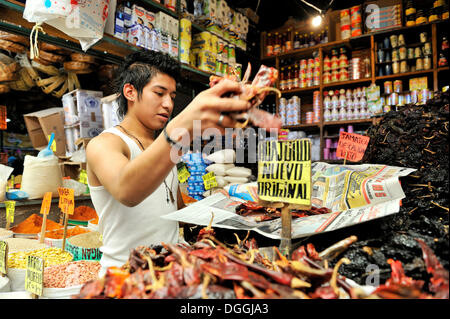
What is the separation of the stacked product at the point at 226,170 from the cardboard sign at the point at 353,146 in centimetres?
231

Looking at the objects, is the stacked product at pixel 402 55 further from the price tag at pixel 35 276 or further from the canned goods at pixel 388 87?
the price tag at pixel 35 276

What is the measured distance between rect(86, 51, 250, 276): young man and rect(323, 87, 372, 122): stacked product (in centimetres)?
401

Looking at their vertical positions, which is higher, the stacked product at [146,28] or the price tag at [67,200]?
the stacked product at [146,28]

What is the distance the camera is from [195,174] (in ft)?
12.7

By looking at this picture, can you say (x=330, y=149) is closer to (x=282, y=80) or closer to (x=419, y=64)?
(x=282, y=80)

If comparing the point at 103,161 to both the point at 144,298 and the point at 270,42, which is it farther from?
the point at 270,42

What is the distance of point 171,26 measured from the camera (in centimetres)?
334

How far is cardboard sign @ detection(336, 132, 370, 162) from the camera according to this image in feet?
5.30

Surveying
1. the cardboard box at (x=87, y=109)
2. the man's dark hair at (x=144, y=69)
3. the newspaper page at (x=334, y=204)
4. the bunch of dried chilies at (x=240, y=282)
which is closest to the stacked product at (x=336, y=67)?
the cardboard box at (x=87, y=109)

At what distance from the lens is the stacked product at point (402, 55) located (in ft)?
14.4

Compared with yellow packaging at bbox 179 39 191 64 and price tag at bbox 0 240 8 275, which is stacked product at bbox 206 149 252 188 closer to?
yellow packaging at bbox 179 39 191 64

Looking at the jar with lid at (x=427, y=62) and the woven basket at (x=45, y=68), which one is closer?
the woven basket at (x=45, y=68)

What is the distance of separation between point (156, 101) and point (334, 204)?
99 cm

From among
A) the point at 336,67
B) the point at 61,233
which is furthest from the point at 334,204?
the point at 336,67
